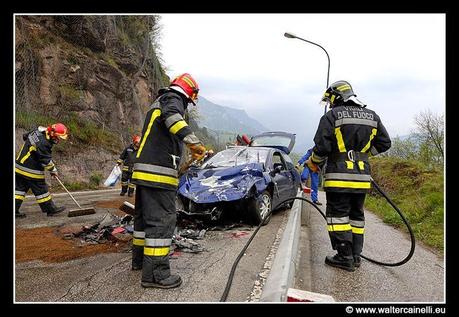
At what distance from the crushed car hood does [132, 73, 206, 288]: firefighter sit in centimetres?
161

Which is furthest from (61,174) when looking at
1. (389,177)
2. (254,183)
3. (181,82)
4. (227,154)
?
(389,177)

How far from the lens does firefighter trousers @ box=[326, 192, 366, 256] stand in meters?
3.65

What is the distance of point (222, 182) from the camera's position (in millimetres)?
5168

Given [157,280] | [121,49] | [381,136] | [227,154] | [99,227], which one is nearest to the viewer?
[157,280]

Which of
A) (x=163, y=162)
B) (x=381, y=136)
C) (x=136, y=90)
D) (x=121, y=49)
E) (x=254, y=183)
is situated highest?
(x=121, y=49)

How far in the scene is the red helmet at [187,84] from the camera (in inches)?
133

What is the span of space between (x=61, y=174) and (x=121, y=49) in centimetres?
884

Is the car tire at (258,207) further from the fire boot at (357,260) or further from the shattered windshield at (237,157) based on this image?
the fire boot at (357,260)

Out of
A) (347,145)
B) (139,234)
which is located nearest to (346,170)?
(347,145)

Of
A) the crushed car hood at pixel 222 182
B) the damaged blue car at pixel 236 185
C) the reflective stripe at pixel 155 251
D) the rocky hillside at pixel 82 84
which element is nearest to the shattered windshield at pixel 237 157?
the damaged blue car at pixel 236 185

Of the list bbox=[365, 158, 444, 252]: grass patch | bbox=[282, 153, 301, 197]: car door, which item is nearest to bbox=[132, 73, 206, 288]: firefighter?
bbox=[365, 158, 444, 252]: grass patch

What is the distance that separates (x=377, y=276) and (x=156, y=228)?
→ 2.40 m

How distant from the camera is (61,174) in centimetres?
1162

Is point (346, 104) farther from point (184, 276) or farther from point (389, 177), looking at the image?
point (389, 177)
